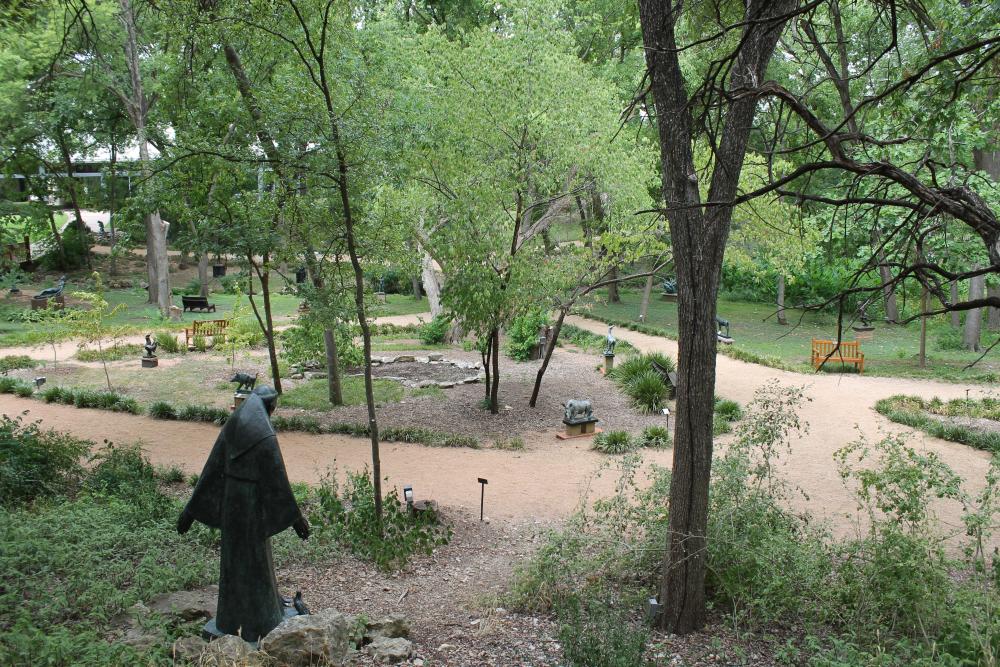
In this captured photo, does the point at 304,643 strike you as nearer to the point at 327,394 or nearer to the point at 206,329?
the point at 327,394

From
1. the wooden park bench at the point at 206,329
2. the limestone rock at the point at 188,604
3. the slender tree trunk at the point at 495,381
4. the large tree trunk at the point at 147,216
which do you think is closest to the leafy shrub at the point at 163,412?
the slender tree trunk at the point at 495,381

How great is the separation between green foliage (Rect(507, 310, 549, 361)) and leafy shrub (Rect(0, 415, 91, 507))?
11.4 meters

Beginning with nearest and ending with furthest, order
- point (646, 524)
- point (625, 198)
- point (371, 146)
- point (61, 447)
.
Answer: point (646, 524) → point (371, 146) → point (61, 447) → point (625, 198)

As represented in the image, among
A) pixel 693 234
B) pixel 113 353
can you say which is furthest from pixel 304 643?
pixel 113 353

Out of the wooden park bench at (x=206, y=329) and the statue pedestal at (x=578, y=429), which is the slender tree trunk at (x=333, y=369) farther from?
the wooden park bench at (x=206, y=329)

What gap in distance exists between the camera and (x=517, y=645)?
5.15 metres

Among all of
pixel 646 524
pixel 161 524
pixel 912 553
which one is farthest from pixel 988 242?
pixel 161 524

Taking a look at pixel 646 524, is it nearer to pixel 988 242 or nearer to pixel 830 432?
pixel 988 242

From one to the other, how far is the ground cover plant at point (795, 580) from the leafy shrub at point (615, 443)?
486 centimetres

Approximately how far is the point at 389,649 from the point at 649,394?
32.6 feet

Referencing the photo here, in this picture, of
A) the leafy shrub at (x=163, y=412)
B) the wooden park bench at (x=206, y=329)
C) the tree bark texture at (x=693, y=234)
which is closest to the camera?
the tree bark texture at (x=693, y=234)

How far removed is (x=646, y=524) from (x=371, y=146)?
4.40m

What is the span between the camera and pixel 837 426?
1261 centimetres

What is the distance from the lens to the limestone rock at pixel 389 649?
16.0 feet
